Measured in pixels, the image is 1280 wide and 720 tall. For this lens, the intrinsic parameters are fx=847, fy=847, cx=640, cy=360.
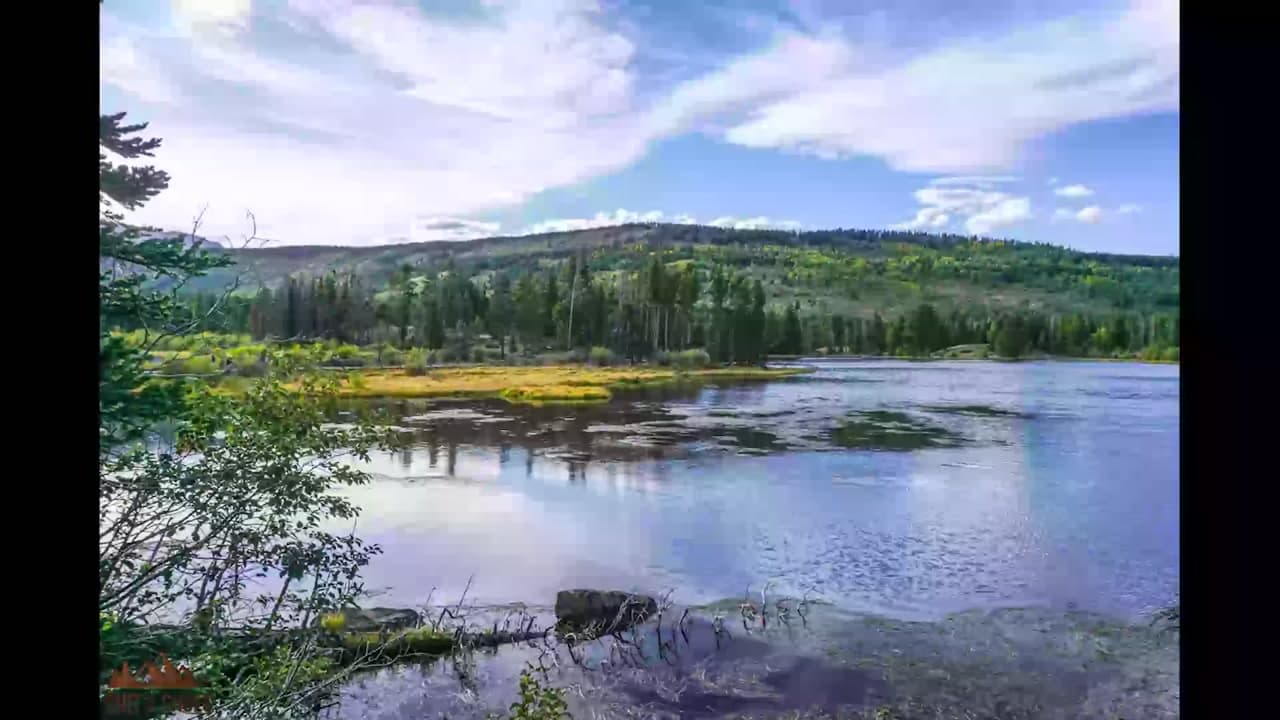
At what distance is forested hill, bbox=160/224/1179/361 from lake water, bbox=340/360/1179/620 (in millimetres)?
92

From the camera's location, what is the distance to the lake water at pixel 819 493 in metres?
1.72

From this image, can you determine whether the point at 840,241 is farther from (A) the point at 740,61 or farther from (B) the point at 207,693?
(B) the point at 207,693

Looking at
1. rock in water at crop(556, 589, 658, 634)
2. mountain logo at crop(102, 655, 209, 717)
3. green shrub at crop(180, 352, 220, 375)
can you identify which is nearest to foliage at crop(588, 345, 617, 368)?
rock in water at crop(556, 589, 658, 634)

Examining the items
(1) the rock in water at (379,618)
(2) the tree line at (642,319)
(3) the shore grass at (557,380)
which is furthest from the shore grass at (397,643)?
(2) the tree line at (642,319)

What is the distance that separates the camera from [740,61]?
6.02 ft

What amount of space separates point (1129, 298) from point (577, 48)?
4.25ft

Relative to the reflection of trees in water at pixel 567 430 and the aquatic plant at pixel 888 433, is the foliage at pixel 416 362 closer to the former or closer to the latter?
the reflection of trees in water at pixel 567 430

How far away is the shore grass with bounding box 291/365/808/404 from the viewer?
6.26 ft

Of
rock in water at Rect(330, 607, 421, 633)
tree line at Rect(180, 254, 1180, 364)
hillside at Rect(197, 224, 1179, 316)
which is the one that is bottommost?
rock in water at Rect(330, 607, 421, 633)

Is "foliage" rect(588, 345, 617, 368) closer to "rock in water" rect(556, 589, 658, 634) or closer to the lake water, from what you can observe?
the lake water

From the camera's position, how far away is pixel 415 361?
1.90 metres
